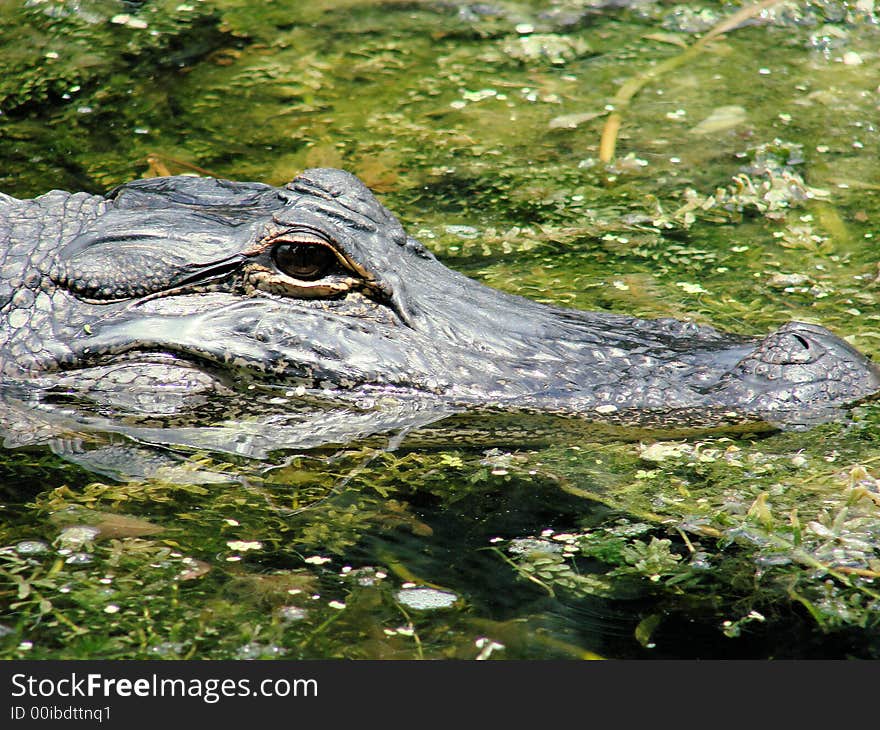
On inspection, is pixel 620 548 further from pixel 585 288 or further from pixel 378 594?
pixel 585 288

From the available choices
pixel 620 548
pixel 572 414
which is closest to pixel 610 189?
pixel 572 414

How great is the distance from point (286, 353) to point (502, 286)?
1.65 meters

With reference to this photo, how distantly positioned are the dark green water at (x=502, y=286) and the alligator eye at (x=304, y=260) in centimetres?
68

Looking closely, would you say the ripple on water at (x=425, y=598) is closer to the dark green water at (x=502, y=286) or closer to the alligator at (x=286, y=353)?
the dark green water at (x=502, y=286)

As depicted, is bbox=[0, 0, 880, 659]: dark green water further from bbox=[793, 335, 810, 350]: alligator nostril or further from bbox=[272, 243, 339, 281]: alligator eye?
bbox=[272, 243, 339, 281]: alligator eye

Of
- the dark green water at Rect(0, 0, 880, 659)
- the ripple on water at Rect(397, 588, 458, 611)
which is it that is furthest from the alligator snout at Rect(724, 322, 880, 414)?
the ripple on water at Rect(397, 588, 458, 611)

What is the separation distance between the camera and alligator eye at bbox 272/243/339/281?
461cm

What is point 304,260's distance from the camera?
4.65 meters

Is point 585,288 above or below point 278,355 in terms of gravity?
below

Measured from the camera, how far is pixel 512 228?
6.66 m

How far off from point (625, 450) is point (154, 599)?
1.81 metres

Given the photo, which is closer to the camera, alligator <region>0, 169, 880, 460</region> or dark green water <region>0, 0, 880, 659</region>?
dark green water <region>0, 0, 880, 659</region>

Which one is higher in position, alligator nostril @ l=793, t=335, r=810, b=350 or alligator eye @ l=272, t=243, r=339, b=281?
alligator eye @ l=272, t=243, r=339, b=281

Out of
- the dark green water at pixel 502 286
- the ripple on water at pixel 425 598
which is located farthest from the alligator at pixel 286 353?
the ripple on water at pixel 425 598
